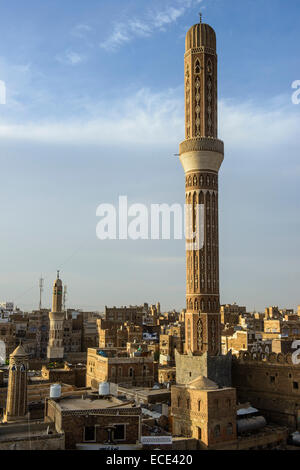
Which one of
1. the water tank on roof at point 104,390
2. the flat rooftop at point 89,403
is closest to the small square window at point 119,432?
the flat rooftop at point 89,403

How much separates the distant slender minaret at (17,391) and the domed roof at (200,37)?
29.2m

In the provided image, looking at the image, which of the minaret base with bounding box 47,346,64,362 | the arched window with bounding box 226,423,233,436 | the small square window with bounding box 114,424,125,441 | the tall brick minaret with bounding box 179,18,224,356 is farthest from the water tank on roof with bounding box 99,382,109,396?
the minaret base with bounding box 47,346,64,362

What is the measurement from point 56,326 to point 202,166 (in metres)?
38.0

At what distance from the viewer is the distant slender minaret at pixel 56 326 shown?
6912cm

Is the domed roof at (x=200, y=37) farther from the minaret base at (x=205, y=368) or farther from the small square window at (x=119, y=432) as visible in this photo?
the small square window at (x=119, y=432)

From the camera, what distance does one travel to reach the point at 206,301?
132 ft

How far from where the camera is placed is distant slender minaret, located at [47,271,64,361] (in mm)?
69125

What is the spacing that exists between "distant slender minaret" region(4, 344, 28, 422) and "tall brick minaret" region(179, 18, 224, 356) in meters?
13.5

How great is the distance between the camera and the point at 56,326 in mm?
69438

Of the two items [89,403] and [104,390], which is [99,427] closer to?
[89,403]

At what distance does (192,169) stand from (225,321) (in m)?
55.6

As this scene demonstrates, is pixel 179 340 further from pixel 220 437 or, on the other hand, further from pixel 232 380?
pixel 220 437

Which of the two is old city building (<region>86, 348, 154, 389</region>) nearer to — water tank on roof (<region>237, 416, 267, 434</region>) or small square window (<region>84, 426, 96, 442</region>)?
water tank on roof (<region>237, 416, 267, 434</region>)

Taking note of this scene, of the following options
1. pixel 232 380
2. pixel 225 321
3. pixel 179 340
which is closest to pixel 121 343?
pixel 179 340
